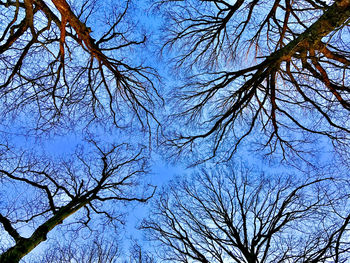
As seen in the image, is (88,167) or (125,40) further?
(88,167)

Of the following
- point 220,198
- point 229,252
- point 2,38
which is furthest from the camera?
point 220,198

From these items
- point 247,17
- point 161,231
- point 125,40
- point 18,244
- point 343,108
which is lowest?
point 18,244

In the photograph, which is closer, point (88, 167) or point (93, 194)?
point (93, 194)

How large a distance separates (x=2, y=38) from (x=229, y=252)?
7971mm

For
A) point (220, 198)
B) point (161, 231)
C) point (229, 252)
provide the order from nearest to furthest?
point (229, 252)
point (161, 231)
point (220, 198)

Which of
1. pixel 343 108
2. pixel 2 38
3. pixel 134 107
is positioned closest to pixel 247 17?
pixel 343 108

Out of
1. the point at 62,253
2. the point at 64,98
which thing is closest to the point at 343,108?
the point at 64,98

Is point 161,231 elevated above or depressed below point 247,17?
below

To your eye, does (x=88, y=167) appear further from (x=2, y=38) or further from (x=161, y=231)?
(x=2, y=38)

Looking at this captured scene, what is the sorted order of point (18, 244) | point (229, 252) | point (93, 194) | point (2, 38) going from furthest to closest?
point (93, 194) < point (229, 252) < point (2, 38) < point (18, 244)

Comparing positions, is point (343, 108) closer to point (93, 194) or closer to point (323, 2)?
point (323, 2)

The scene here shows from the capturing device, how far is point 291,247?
5676mm

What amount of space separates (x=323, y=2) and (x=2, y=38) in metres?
8.05

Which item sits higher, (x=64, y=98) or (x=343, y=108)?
(x=64, y=98)
